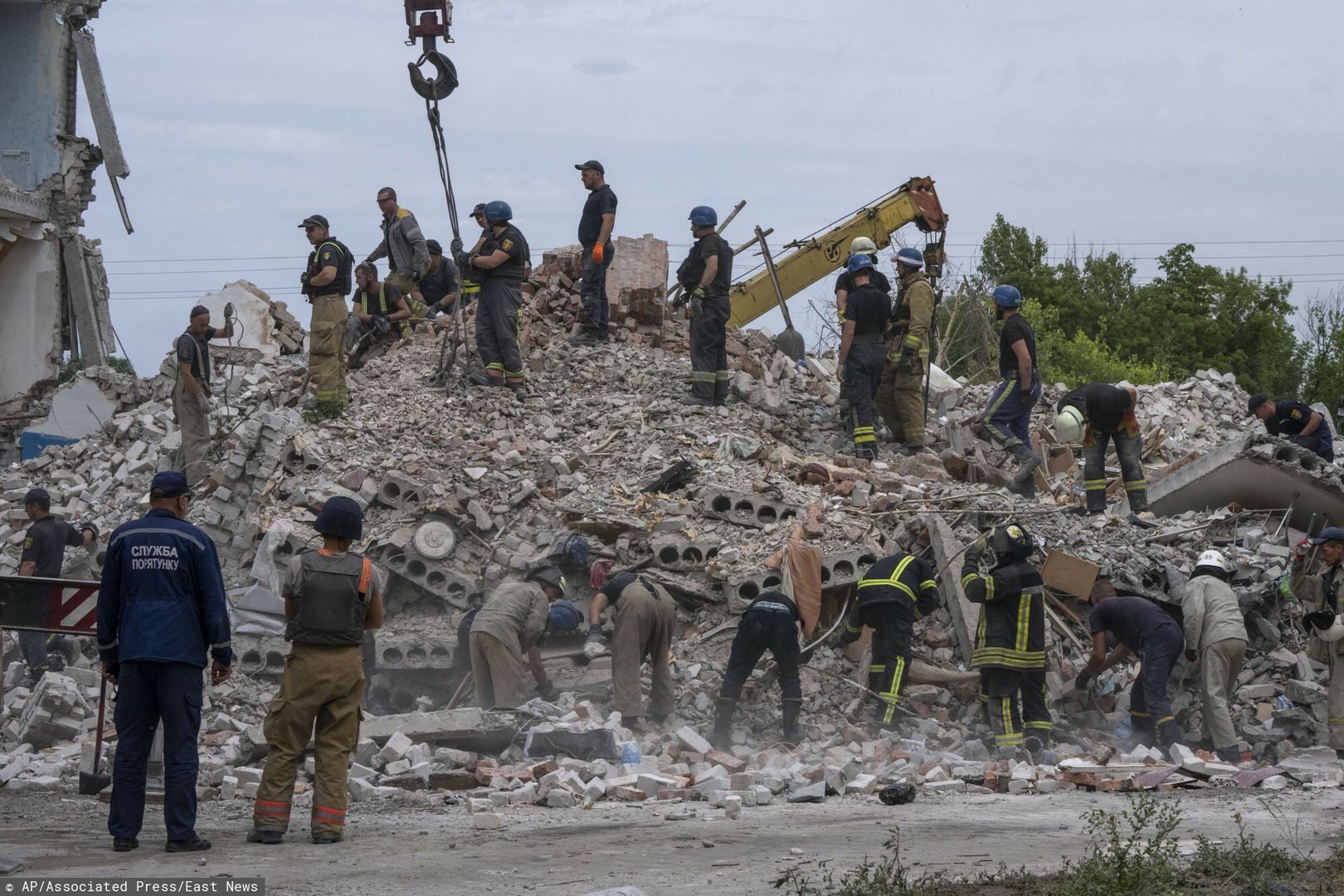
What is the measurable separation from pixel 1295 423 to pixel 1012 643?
570 centimetres

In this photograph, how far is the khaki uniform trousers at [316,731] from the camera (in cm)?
645

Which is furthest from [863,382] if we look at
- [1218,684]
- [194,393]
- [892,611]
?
[194,393]

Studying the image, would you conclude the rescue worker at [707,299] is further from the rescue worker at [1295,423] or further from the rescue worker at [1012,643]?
the rescue worker at [1295,423]

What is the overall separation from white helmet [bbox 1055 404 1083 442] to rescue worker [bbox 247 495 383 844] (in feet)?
24.7

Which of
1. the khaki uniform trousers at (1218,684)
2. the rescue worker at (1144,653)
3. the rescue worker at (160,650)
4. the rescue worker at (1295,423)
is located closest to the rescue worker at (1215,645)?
the khaki uniform trousers at (1218,684)

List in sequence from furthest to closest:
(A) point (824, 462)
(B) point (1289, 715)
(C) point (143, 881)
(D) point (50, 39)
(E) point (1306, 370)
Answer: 1. (E) point (1306, 370)
2. (D) point (50, 39)
3. (A) point (824, 462)
4. (B) point (1289, 715)
5. (C) point (143, 881)

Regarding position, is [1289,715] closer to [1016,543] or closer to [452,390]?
[1016,543]

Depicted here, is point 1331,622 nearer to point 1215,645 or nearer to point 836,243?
point 1215,645

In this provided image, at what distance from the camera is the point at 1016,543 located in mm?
9867

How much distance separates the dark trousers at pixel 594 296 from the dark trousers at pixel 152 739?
9.28 meters

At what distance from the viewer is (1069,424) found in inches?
489

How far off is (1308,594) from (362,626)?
7524mm

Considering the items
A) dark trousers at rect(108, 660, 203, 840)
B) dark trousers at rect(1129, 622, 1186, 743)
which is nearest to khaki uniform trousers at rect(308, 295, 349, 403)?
dark trousers at rect(108, 660, 203, 840)

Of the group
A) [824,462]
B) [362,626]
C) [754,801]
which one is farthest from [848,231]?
[362,626]
